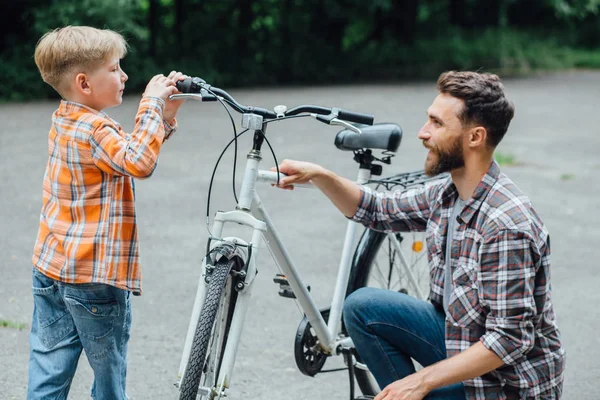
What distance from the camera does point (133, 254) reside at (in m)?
3.04

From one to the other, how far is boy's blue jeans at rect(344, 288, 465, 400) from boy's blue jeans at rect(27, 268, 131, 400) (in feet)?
2.98

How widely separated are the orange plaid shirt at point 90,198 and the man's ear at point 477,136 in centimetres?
109

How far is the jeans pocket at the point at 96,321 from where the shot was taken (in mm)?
2996

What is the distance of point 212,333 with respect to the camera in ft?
9.78

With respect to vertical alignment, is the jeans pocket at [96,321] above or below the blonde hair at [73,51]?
below

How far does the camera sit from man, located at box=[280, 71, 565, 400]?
286 cm

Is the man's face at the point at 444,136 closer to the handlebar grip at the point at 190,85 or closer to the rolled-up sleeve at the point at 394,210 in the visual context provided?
the rolled-up sleeve at the point at 394,210

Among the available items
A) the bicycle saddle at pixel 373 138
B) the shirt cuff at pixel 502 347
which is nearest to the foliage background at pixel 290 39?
the bicycle saddle at pixel 373 138

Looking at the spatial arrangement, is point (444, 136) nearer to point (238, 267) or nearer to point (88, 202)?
point (238, 267)

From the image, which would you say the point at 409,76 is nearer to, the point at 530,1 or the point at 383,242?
the point at 530,1

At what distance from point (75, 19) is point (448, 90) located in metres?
12.8

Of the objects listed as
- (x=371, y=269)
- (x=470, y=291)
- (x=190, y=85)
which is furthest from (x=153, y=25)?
(x=470, y=291)

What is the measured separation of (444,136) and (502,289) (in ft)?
1.96

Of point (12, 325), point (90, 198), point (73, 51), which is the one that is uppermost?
point (73, 51)
